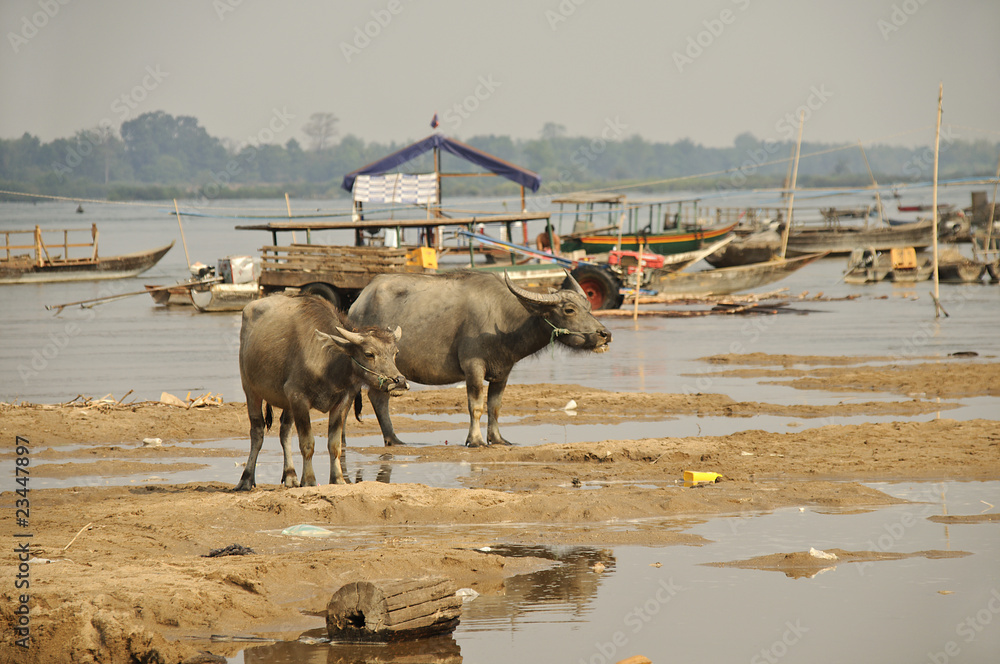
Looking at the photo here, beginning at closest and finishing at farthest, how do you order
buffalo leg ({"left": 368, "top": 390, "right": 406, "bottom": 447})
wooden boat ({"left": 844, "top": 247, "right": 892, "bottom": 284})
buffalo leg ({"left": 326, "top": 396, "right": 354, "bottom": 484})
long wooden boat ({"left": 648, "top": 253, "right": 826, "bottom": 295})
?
1. buffalo leg ({"left": 326, "top": 396, "right": 354, "bottom": 484})
2. buffalo leg ({"left": 368, "top": 390, "right": 406, "bottom": 447})
3. long wooden boat ({"left": 648, "top": 253, "right": 826, "bottom": 295})
4. wooden boat ({"left": 844, "top": 247, "right": 892, "bottom": 284})

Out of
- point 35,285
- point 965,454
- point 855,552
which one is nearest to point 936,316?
point 965,454

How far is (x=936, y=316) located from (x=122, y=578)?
2402 cm

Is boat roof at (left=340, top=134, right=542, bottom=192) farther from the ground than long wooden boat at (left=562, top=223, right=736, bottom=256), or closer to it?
farther from the ground

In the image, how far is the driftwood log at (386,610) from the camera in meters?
5.71

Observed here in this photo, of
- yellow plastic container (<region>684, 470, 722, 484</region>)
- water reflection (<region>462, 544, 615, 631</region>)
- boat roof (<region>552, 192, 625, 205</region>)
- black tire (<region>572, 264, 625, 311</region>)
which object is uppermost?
boat roof (<region>552, 192, 625, 205</region>)

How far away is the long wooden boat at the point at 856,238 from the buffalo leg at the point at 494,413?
40.3 metres

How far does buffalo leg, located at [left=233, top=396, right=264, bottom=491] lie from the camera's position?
30.6ft

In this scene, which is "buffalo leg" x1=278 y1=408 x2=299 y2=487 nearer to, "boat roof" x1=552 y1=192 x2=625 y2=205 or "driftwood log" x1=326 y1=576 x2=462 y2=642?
"driftwood log" x1=326 y1=576 x2=462 y2=642

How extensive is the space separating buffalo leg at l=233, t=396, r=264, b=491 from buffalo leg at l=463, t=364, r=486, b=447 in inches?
104

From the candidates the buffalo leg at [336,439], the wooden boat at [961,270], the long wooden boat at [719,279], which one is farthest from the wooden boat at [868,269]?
the buffalo leg at [336,439]

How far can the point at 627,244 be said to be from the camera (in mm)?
36250

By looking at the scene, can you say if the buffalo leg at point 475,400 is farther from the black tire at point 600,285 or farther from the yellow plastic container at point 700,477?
the black tire at point 600,285

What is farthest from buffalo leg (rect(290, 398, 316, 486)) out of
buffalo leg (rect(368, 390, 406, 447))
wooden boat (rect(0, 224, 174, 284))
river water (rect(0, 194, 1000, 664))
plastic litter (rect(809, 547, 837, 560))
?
wooden boat (rect(0, 224, 174, 284))

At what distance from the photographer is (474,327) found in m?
12.0
